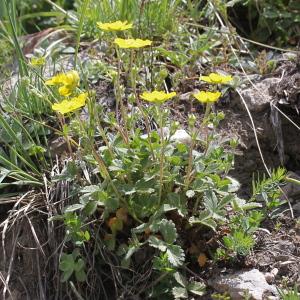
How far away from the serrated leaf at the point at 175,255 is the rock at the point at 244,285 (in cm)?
16

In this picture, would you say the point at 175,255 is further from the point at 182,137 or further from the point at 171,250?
the point at 182,137

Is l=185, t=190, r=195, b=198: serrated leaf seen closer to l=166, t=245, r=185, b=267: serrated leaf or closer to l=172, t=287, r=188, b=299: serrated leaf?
l=166, t=245, r=185, b=267: serrated leaf

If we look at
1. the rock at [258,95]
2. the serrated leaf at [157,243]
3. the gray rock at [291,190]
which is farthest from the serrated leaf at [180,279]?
the rock at [258,95]

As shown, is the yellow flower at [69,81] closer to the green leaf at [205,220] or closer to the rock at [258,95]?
the green leaf at [205,220]

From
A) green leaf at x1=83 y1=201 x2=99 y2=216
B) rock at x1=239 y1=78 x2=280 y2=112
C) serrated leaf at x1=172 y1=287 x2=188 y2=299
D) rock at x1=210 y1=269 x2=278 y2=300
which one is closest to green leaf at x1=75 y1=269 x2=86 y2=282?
green leaf at x1=83 y1=201 x2=99 y2=216

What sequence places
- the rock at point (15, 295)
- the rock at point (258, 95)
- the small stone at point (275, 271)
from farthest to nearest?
the rock at point (258, 95) → the rock at point (15, 295) → the small stone at point (275, 271)

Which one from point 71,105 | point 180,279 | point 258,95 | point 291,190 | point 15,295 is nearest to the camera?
point 71,105

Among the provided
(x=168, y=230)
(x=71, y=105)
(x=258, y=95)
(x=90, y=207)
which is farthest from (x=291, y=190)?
(x=71, y=105)

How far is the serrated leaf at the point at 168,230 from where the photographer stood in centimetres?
195

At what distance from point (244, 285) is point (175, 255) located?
0.22 metres

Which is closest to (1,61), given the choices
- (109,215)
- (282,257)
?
(109,215)

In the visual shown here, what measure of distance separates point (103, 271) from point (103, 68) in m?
0.77

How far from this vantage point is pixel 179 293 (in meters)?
1.95

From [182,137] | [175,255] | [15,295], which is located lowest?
[15,295]
